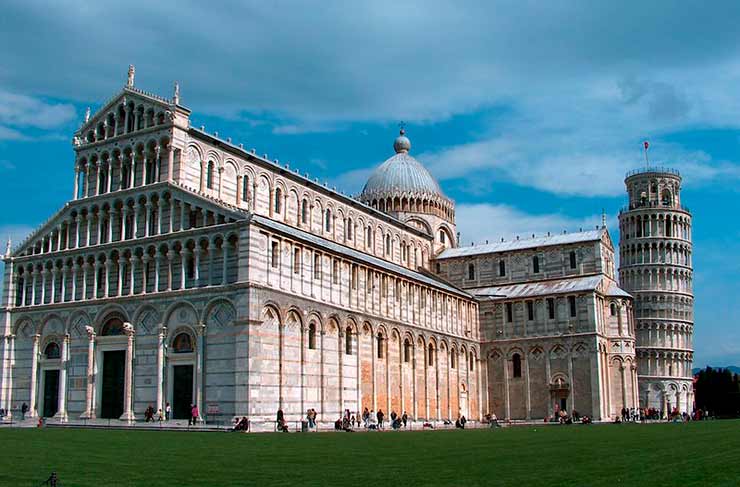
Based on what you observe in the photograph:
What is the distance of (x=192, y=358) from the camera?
42.2 m

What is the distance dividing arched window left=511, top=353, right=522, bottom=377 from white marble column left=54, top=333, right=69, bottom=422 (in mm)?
34708

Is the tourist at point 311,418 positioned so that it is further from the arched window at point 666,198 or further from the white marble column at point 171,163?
the arched window at point 666,198

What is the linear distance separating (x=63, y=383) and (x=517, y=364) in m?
35.2

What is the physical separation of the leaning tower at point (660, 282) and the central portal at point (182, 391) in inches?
2290

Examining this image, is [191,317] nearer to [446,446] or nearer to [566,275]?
[446,446]

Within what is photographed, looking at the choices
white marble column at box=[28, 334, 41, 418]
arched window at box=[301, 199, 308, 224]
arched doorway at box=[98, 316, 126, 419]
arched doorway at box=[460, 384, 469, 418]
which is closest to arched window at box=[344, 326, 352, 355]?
arched window at box=[301, 199, 308, 224]

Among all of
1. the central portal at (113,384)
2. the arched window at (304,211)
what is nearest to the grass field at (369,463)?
the central portal at (113,384)

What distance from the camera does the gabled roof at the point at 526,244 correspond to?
222 ft

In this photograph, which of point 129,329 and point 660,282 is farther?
point 660,282

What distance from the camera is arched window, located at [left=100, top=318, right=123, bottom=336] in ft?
149

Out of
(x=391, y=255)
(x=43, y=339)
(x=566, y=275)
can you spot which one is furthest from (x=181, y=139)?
(x=566, y=275)

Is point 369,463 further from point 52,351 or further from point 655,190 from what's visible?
point 655,190

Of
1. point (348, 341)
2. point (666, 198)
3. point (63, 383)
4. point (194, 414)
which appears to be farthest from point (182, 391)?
point (666, 198)

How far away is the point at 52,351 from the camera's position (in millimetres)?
48156
